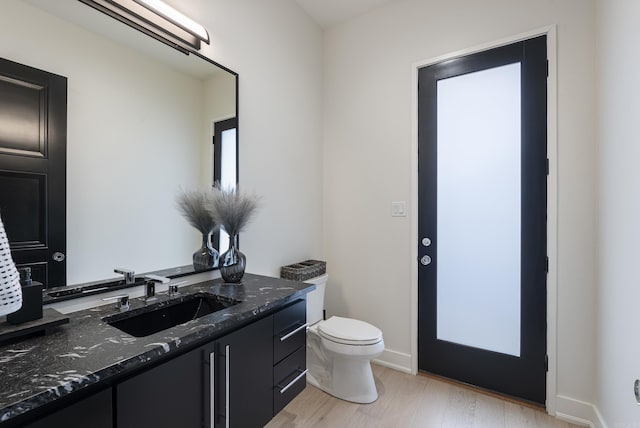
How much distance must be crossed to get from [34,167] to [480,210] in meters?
2.44

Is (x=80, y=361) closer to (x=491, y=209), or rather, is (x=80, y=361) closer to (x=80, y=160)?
(x=80, y=160)

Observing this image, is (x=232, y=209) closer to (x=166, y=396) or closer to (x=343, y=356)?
(x=166, y=396)

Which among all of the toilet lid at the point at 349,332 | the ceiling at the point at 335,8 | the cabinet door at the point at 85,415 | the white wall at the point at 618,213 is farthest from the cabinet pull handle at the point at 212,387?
the ceiling at the point at 335,8

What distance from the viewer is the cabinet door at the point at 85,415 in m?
0.71

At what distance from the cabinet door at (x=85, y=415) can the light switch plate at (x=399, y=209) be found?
2.11 metres

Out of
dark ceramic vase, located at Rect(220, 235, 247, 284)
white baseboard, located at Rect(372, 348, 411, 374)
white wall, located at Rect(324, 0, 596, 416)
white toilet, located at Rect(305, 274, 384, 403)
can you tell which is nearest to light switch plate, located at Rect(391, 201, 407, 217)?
white wall, located at Rect(324, 0, 596, 416)

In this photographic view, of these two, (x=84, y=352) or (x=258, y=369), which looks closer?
(x=84, y=352)

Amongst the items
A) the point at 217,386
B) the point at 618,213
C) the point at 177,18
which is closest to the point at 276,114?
the point at 177,18

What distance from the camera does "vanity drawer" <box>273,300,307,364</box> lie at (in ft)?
4.68

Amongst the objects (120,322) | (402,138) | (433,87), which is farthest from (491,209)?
(120,322)

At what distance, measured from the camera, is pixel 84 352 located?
34.8 inches

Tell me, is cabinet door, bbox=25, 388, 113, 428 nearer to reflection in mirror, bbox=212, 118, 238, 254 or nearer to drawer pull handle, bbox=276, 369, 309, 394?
drawer pull handle, bbox=276, 369, 309, 394

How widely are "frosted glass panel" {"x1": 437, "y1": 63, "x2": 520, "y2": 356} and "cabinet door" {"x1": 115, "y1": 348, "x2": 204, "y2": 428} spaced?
1859 mm

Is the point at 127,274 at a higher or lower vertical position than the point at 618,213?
lower
